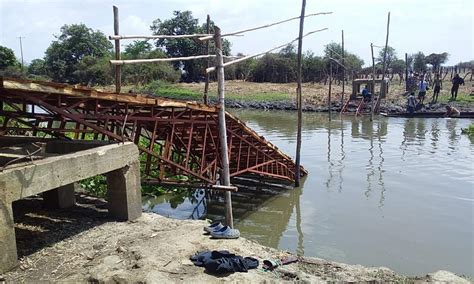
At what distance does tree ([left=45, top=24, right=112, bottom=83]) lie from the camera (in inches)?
2467

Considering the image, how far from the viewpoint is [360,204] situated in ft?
43.0

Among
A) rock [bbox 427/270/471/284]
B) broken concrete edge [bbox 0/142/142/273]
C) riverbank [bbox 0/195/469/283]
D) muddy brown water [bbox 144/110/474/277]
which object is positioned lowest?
muddy brown water [bbox 144/110/474/277]

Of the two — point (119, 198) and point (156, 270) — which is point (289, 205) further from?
point (156, 270)

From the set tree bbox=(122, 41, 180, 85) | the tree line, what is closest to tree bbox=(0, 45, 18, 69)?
the tree line

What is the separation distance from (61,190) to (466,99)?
34.7m

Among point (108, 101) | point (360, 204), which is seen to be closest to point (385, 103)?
point (360, 204)

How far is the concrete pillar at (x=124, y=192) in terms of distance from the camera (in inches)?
265

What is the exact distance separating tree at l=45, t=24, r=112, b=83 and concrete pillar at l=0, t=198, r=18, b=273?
60741 mm

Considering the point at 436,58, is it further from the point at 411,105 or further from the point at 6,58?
the point at 6,58

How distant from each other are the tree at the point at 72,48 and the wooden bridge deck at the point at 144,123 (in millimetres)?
53386

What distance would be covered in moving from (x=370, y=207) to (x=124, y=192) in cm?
833

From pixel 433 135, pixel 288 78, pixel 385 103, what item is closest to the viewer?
pixel 433 135

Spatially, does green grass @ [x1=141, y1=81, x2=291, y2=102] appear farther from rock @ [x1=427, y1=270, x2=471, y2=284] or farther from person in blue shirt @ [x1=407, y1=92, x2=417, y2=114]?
rock @ [x1=427, y1=270, x2=471, y2=284]

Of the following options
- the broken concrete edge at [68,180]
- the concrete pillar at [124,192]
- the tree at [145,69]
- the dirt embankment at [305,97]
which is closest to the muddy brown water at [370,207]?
the concrete pillar at [124,192]
